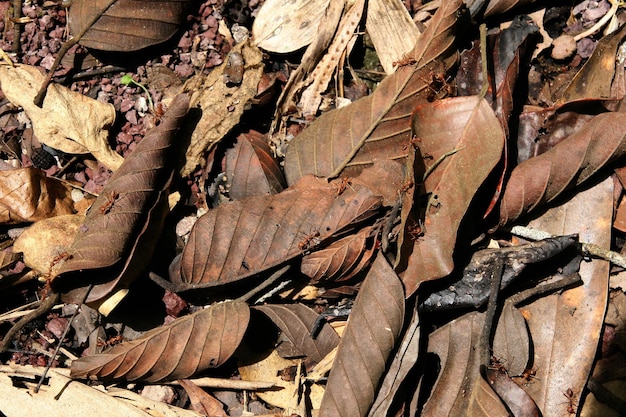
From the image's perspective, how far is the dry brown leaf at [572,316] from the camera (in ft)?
9.41

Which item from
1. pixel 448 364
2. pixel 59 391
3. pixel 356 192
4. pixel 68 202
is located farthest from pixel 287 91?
pixel 59 391

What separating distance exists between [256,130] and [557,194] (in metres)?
1.50

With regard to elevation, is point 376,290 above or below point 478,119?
below

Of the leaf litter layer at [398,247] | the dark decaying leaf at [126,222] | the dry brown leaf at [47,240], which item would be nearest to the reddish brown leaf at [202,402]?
the leaf litter layer at [398,247]

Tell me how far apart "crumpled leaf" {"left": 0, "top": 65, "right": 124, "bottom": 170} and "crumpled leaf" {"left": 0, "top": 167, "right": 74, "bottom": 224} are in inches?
7.8

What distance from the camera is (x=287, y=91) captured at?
330cm

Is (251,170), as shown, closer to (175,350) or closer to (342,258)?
(342,258)

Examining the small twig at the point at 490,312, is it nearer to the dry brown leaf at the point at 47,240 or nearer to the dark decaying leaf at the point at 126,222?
the dark decaying leaf at the point at 126,222

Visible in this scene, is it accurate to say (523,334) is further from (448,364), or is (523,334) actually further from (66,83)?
(66,83)

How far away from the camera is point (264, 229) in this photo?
118 inches

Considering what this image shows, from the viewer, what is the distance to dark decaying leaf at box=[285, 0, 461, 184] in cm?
303

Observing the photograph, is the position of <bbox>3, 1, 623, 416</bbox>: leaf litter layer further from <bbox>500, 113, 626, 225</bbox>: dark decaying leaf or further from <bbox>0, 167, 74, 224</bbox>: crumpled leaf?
<bbox>0, 167, 74, 224</bbox>: crumpled leaf

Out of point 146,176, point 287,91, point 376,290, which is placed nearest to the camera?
point 376,290

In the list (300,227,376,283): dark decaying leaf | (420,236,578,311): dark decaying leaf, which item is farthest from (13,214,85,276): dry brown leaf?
(420,236,578,311): dark decaying leaf
